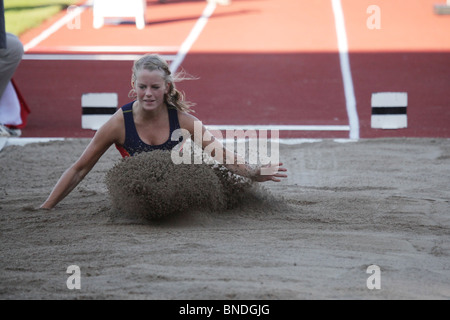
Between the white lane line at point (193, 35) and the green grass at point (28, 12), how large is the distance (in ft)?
10.3

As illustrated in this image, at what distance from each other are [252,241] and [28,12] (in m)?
13.2

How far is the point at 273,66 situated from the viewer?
11.0 metres

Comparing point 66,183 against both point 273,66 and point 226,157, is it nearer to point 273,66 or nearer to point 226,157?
point 226,157

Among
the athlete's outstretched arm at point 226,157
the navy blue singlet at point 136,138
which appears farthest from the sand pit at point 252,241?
the navy blue singlet at point 136,138

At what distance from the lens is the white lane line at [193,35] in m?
11.1

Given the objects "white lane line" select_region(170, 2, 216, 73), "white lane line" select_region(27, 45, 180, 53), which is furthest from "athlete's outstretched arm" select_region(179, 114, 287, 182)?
"white lane line" select_region(27, 45, 180, 53)

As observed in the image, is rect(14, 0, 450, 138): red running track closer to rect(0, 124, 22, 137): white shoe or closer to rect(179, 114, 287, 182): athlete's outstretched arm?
rect(0, 124, 22, 137): white shoe

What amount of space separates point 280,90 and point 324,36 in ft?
11.8

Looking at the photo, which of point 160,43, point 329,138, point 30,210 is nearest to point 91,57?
point 160,43

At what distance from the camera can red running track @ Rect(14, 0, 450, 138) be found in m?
8.62

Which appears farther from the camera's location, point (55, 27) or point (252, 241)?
point (55, 27)

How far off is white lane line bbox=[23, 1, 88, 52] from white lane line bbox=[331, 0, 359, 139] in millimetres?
5251

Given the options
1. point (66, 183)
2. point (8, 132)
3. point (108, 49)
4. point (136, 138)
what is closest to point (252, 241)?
point (136, 138)
